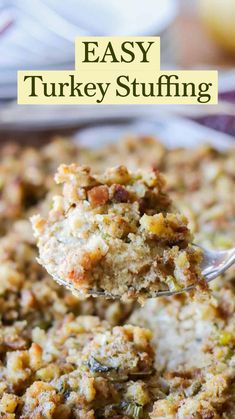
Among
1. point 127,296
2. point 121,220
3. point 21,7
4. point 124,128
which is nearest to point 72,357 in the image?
point 127,296

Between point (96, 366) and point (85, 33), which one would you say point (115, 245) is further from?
point (85, 33)

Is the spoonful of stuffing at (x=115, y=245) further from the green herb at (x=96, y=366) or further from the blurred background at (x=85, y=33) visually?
the blurred background at (x=85, y=33)

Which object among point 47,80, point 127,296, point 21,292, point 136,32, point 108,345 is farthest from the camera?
point 136,32

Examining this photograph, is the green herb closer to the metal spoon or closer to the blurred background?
the metal spoon

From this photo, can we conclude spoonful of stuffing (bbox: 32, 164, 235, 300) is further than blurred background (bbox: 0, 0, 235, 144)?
No

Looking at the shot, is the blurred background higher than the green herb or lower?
higher

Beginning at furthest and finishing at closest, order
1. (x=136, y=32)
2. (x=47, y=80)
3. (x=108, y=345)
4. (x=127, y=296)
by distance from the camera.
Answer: (x=136, y=32) < (x=47, y=80) < (x=108, y=345) < (x=127, y=296)

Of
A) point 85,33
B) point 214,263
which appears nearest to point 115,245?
point 214,263

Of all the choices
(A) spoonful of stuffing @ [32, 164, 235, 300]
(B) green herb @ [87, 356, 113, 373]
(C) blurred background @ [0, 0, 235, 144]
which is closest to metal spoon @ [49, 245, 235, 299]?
(A) spoonful of stuffing @ [32, 164, 235, 300]

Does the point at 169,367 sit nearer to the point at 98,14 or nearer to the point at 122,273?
the point at 122,273
